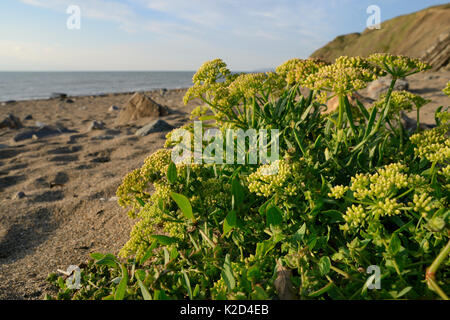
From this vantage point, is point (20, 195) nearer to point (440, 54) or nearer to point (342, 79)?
point (342, 79)

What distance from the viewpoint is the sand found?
220cm

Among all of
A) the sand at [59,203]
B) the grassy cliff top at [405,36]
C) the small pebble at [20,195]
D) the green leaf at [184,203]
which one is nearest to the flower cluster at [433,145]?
the green leaf at [184,203]

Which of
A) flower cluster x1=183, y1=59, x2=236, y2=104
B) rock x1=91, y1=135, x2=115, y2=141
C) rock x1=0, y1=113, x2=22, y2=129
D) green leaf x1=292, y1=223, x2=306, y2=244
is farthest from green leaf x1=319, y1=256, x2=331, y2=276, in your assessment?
rock x1=0, y1=113, x2=22, y2=129

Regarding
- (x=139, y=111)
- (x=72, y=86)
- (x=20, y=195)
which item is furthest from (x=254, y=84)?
(x=72, y=86)

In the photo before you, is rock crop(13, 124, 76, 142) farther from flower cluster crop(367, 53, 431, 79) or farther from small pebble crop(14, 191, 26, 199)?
flower cluster crop(367, 53, 431, 79)

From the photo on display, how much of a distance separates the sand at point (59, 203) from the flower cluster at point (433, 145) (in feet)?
6.68

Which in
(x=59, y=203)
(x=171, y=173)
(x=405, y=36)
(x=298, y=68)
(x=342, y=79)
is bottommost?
(x=59, y=203)

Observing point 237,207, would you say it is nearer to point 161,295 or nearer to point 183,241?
point 183,241

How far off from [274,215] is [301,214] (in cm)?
18

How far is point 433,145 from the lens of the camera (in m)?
1.38

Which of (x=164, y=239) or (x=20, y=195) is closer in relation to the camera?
(x=164, y=239)

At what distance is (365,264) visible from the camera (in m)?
1.20
